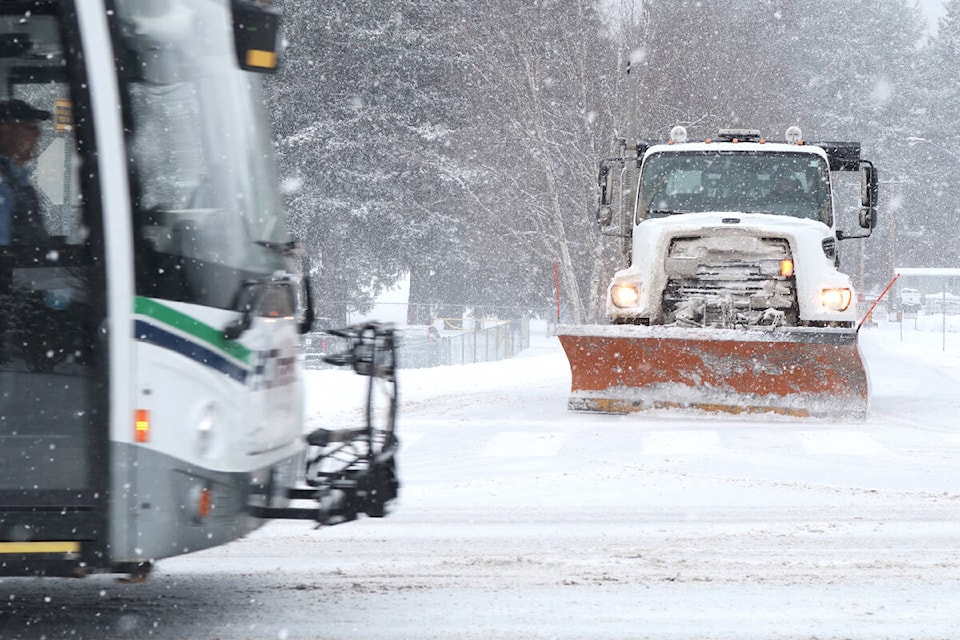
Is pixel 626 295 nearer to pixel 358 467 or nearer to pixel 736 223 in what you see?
pixel 736 223

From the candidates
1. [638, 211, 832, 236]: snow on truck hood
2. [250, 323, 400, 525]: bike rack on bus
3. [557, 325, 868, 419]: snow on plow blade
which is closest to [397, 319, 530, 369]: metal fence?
[557, 325, 868, 419]: snow on plow blade

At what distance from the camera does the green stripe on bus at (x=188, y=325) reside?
4.65 meters

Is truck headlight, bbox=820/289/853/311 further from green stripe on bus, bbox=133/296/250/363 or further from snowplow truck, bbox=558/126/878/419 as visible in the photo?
green stripe on bus, bbox=133/296/250/363

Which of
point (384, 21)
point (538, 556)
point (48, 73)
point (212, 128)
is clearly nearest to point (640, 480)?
point (538, 556)

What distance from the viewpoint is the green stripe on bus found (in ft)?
15.3

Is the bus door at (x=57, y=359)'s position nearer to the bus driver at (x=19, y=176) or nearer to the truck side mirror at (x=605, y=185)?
the bus driver at (x=19, y=176)

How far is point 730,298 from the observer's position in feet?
43.2

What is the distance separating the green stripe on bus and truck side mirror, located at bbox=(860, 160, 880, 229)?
9985mm

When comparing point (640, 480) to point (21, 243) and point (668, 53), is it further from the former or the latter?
point (668, 53)

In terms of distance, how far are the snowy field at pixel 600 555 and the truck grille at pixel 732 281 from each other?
146cm

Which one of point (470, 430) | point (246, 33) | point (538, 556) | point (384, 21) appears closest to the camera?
point (246, 33)

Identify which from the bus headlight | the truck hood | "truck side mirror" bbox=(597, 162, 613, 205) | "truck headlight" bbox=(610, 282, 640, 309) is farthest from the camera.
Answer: "truck side mirror" bbox=(597, 162, 613, 205)

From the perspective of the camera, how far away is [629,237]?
14.4 metres

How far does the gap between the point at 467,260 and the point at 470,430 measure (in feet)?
109
